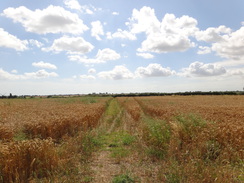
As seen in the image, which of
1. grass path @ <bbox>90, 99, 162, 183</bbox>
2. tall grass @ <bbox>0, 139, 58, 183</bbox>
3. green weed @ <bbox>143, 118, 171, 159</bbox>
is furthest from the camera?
green weed @ <bbox>143, 118, 171, 159</bbox>

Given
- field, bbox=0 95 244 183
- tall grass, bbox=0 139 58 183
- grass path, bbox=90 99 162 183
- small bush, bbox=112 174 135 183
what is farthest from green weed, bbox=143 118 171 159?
tall grass, bbox=0 139 58 183

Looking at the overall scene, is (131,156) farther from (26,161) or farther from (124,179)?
(26,161)

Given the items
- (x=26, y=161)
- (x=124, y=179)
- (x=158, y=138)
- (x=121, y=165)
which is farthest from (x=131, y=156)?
(x=26, y=161)

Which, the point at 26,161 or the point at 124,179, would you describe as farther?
the point at 26,161

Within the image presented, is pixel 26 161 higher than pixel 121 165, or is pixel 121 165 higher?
pixel 26 161

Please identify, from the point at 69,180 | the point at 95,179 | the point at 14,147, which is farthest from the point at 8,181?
the point at 95,179

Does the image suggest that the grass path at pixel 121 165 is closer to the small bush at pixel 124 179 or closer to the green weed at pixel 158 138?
the small bush at pixel 124 179

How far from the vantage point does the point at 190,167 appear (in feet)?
17.0

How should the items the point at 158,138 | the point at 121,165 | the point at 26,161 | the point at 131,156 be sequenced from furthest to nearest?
the point at 158,138 < the point at 131,156 < the point at 121,165 < the point at 26,161

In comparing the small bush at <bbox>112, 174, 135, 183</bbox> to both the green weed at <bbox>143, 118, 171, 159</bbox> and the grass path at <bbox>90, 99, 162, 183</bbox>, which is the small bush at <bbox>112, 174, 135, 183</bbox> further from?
the green weed at <bbox>143, 118, 171, 159</bbox>

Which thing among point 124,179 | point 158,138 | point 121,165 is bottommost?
point 121,165

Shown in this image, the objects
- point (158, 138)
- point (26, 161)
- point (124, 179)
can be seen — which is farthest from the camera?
point (158, 138)

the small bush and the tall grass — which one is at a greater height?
the tall grass

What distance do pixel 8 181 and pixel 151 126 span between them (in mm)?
6167
